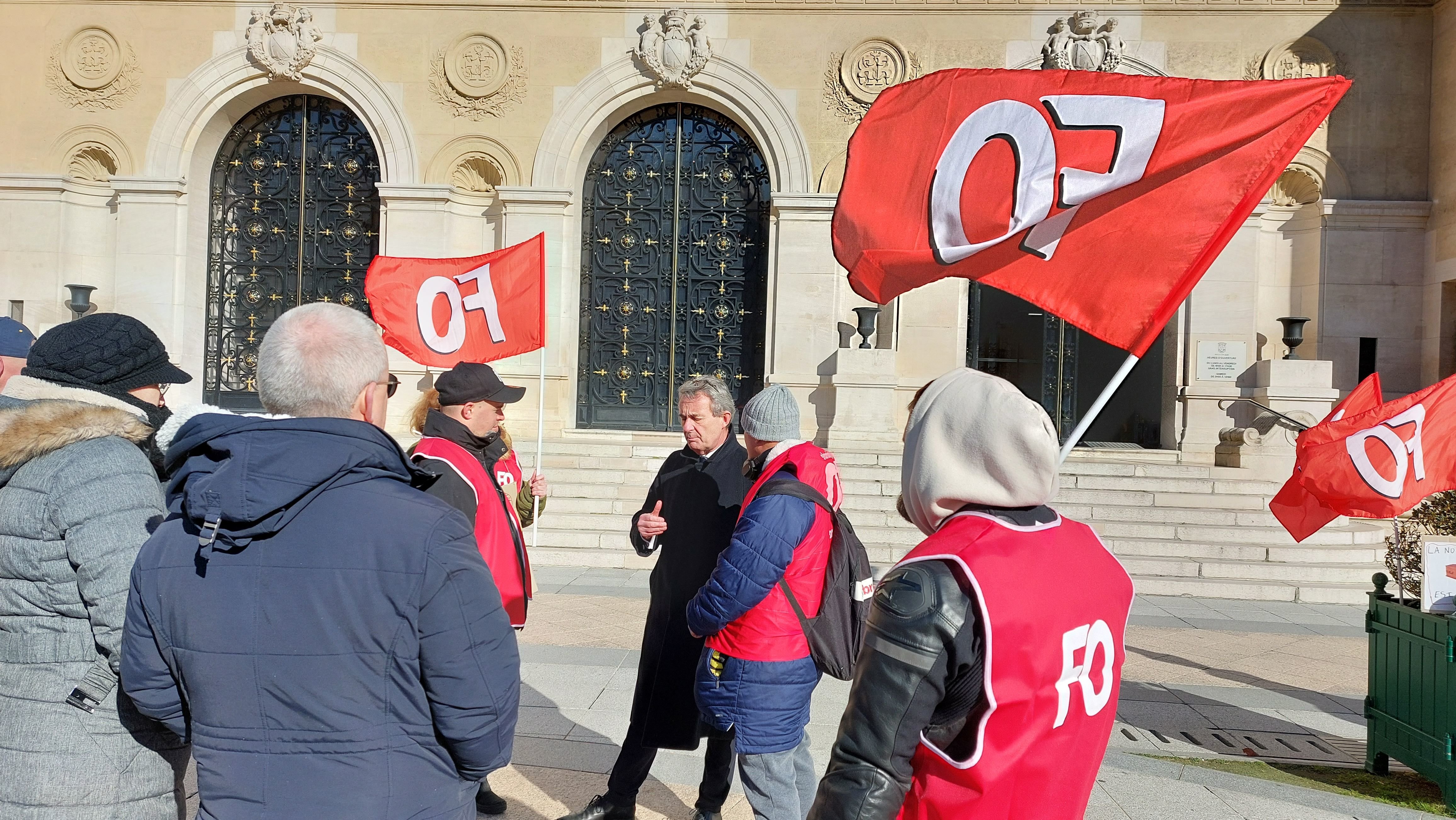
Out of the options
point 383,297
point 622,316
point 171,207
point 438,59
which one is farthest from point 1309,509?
point 171,207

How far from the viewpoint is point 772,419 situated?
363cm

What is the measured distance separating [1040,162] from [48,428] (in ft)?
10.2

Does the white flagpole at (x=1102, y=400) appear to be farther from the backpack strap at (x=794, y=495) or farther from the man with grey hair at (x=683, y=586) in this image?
A: the man with grey hair at (x=683, y=586)

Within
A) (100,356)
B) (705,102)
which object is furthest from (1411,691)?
(705,102)

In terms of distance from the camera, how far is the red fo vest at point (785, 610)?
130 inches

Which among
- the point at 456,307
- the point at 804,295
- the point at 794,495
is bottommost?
the point at 794,495

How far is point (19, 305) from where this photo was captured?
47.7 feet

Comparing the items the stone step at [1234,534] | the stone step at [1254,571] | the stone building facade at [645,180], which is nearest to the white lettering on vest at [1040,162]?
the stone step at [1254,571]

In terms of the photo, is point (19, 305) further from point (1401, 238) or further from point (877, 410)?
point (1401, 238)

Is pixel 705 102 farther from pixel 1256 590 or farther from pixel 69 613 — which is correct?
pixel 69 613

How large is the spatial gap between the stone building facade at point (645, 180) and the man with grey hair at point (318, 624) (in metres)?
11.5

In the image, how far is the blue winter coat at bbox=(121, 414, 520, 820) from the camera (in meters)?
1.71

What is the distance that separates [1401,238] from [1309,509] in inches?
431

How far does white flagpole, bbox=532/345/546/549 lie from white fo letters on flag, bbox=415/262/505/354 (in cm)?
49
